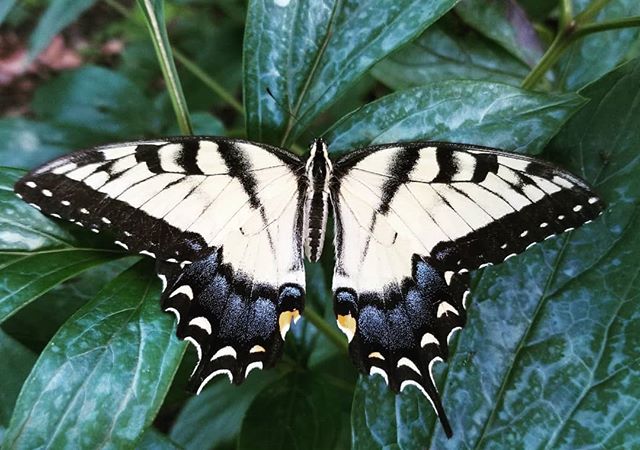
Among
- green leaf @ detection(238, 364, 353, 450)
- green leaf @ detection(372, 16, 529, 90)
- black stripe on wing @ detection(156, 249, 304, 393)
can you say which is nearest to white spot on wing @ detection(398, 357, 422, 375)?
black stripe on wing @ detection(156, 249, 304, 393)

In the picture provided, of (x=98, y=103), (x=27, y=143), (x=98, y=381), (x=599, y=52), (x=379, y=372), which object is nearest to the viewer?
(x=98, y=381)

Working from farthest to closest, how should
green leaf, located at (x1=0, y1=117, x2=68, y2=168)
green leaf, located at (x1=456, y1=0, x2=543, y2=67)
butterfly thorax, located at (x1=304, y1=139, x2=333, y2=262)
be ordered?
green leaf, located at (x1=0, y1=117, x2=68, y2=168)
green leaf, located at (x1=456, y1=0, x2=543, y2=67)
butterfly thorax, located at (x1=304, y1=139, x2=333, y2=262)

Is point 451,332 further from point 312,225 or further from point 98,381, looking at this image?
point 98,381

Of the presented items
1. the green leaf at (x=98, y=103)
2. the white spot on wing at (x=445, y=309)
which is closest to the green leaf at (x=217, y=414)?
the white spot on wing at (x=445, y=309)

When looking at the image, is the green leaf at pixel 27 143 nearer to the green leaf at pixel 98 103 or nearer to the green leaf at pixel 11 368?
the green leaf at pixel 98 103

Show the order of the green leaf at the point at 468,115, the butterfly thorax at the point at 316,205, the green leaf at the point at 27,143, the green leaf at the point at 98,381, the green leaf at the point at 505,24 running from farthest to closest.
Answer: the green leaf at the point at 27,143 → the green leaf at the point at 505,24 → the butterfly thorax at the point at 316,205 → the green leaf at the point at 468,115 → the green leaf at the point at 98,381

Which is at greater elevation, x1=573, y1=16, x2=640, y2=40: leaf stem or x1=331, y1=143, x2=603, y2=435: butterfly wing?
x1=573, y1=16, x2=640, y2=40: leaf stem

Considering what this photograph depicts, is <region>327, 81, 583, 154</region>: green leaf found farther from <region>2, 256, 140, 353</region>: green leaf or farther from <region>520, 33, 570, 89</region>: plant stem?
<region>2, 256, 140, 353</region>: green leaf

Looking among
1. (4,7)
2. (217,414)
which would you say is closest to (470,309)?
(217,414)
